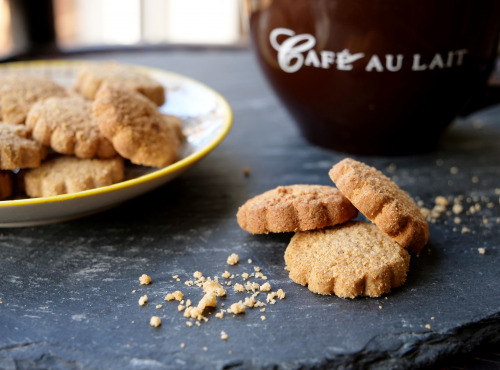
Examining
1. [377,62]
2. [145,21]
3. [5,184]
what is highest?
[377,62]

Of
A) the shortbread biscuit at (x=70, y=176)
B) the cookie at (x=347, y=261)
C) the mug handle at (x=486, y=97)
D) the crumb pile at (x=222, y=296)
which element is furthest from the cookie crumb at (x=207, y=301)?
the mug handle at (x=486, y=97)

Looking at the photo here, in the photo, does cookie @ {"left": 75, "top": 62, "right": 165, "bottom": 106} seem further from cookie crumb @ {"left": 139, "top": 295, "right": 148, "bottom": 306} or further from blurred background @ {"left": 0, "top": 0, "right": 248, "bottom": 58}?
blurred background @ {"left": 0, "top": 0, "right": 248, "bottom": 58}

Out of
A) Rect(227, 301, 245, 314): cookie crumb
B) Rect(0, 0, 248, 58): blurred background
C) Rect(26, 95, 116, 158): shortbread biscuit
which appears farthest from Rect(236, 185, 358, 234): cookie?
Rect(0, 0, 248, 58): blurred background

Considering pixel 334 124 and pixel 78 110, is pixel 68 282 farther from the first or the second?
pixel 334 124

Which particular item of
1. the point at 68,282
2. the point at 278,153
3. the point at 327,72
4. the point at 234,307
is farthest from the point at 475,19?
the point at 68,282

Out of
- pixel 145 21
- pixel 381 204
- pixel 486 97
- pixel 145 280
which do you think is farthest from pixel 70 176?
pixel 145 21

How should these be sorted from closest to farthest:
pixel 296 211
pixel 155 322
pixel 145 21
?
1. pixel 155 322
2. pixel 296 211
3. pixel 145 21

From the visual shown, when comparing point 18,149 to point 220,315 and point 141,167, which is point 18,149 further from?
point 220,315
